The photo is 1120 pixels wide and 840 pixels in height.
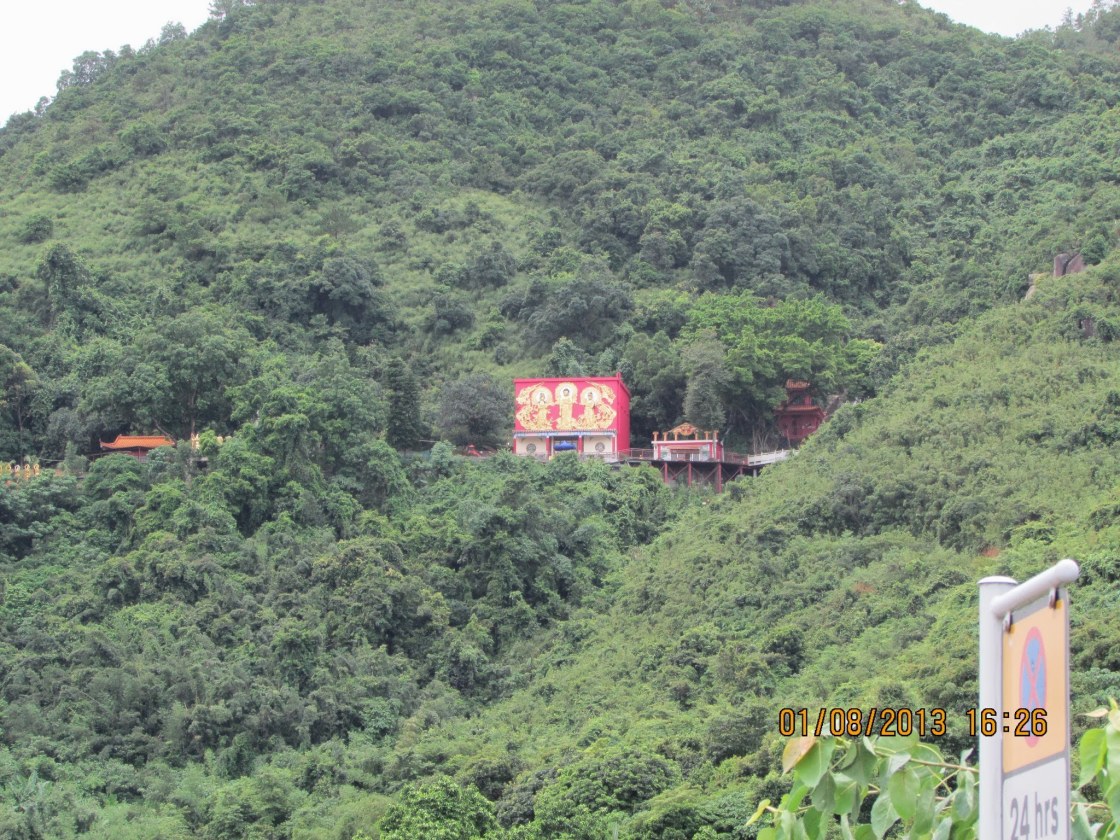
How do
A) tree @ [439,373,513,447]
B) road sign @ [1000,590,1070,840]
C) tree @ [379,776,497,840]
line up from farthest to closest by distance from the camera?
tree @ [439,373,513,447] < tree @ [379,776,497,840] < road sign @ [1000,590,1070,840]

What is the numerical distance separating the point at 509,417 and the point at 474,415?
3.36ft

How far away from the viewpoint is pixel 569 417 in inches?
1473

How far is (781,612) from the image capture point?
25953mm

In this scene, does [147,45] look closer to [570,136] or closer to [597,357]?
[570,136]

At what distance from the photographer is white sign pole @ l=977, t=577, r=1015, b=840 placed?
330 centimetres

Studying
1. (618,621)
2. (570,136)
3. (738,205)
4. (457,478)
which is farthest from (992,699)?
(570,136)

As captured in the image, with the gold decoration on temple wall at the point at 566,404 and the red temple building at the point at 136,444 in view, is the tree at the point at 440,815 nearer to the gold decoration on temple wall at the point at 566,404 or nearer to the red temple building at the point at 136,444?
the gold decoration on temple wall at the point at 566,404

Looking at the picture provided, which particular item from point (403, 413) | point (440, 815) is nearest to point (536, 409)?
point (403, 413)

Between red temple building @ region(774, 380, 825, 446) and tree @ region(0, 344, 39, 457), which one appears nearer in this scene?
tree @ region(0, 344, 39, 457)

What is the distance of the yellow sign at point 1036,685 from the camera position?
3.16m

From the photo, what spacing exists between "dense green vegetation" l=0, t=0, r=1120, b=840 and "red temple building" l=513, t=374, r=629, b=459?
878 millimetres

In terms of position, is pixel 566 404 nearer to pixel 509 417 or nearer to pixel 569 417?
pixel 569 417

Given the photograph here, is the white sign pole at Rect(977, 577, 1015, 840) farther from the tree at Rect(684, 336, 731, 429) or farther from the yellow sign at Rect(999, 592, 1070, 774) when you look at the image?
the tree at Rect(684, 336, 731, 429)

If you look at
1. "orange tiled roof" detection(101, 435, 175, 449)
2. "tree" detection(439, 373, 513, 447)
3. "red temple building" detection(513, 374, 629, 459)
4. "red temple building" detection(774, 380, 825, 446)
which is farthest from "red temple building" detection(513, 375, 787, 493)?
"orange tiled roof" detection(101, 435, 175, 449)
